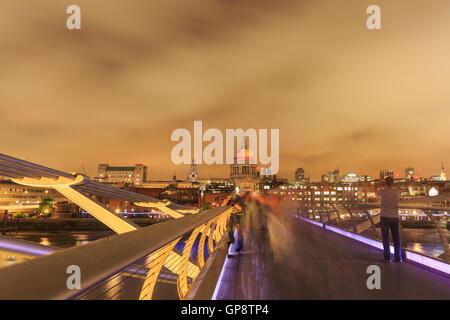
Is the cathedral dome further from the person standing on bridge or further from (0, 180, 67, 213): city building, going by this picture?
the person standing on bridge

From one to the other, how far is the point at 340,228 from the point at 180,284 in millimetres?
9168

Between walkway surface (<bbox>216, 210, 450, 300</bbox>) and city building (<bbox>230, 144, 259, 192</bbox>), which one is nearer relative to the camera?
walkway surface (<bbox>216, 210, 450, 300</bbox>)

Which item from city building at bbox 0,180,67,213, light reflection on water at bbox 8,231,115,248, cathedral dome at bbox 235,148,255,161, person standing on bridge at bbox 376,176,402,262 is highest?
cathedral dome at bbox 235,148,255,161

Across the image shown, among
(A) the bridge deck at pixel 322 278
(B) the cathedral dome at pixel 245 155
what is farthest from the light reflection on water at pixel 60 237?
(B) the cathedral dome at pixel 245 155

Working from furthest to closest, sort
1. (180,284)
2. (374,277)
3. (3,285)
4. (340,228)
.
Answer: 1. (340,228)
2. (374,277)
3. (180,284)
4. (3,285)

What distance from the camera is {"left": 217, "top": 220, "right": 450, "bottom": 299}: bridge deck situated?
3.68 metres

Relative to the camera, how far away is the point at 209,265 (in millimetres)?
5164

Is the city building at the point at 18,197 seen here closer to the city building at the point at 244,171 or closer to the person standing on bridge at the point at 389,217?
the person standing on bridge at the point at 389,217

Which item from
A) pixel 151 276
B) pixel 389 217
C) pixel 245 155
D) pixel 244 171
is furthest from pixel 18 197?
pixel 245 155

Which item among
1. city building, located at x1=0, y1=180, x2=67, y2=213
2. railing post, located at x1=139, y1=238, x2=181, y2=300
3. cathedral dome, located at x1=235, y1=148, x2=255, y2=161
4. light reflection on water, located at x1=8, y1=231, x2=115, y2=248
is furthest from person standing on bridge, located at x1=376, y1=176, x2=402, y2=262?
cathedral dome, located at x1=235, y1=148, x2=255, y2=161

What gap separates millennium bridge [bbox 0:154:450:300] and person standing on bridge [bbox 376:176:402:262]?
0.88ft
